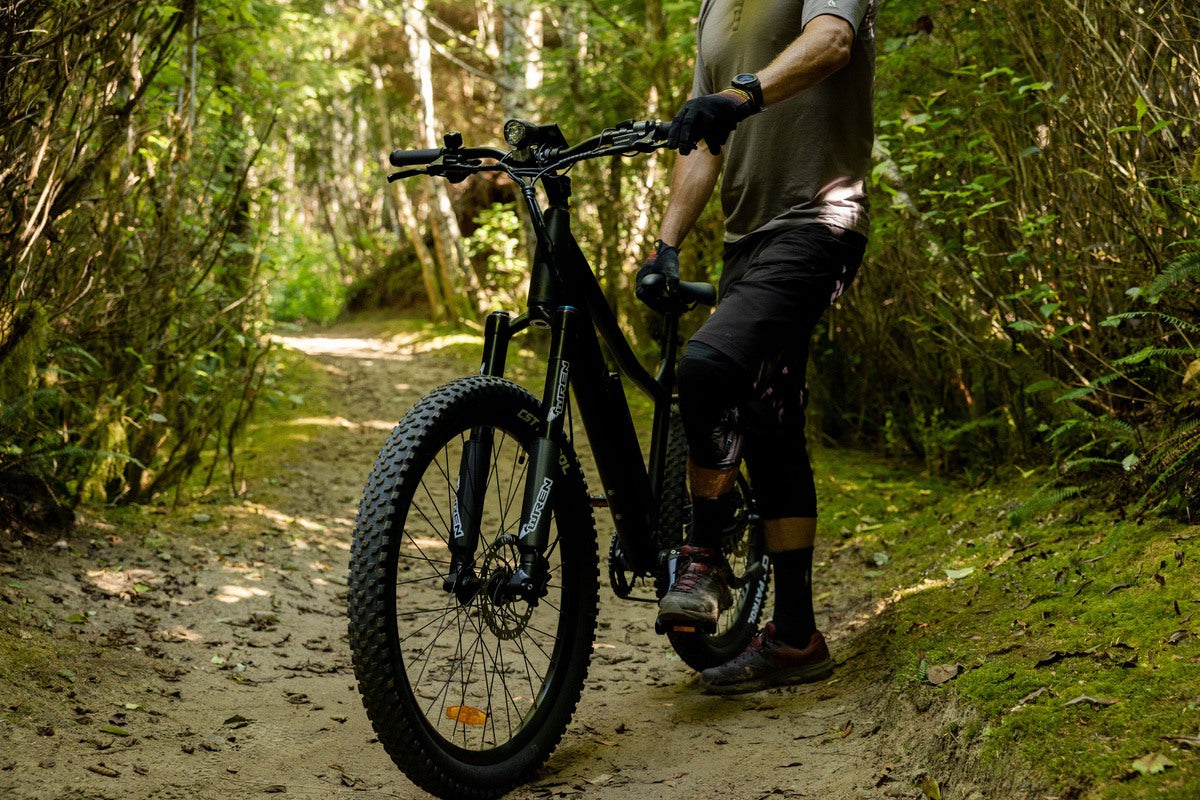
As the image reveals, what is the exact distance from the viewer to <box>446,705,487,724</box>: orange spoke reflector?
2.84 m

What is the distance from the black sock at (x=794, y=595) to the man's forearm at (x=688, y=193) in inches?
44.5

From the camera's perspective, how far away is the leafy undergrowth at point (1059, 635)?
80.2 inches

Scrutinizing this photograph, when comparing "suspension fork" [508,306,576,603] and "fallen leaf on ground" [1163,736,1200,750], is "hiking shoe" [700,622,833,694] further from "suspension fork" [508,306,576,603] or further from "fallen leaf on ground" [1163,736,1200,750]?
"fallen leaf on ground" [1163,736,1200,750]

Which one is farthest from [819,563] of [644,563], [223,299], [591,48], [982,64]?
[591,48]

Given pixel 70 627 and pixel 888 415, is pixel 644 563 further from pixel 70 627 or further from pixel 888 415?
pixel 888 415

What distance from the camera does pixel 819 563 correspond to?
500cm

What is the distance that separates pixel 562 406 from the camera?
2.79 meters

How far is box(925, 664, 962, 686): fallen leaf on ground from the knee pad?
84 centimetres

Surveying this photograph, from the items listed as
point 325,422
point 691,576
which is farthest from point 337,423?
point 691,576

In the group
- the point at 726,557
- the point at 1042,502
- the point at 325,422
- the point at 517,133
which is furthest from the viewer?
the point at 325,422

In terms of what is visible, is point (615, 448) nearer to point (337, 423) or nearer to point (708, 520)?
point (708, 520)

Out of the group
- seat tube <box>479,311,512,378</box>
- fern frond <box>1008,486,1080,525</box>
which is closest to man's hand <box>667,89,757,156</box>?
seat tube <box>479,311,512,378</box>

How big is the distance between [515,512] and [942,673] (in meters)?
1.32

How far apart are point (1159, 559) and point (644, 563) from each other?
5.14ft
